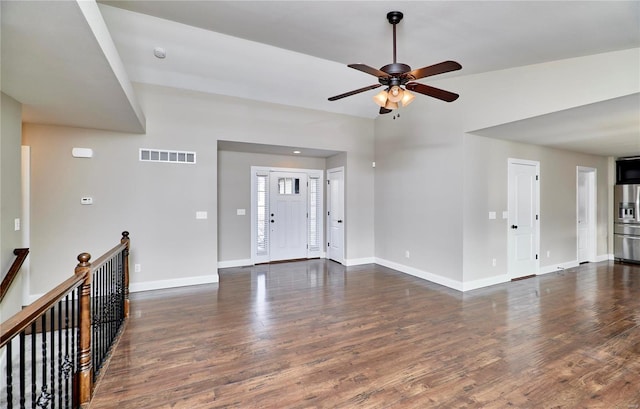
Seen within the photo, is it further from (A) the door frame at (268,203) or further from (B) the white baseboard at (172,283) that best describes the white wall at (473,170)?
(B) the white baseboard at (172,283)

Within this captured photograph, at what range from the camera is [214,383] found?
7.77ft

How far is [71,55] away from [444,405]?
3773 millimetres

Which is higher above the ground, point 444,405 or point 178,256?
point 178,256

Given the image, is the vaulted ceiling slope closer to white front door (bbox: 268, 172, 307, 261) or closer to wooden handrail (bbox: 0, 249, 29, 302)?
wooden handrail (bbox: 0, 249, 29, 302)

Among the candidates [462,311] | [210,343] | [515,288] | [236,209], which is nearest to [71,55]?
[210,343]

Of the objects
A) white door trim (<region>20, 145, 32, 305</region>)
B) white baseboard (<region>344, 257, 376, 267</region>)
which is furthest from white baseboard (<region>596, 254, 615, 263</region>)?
white door trim (<region>20, 145, 32, 305</region>)

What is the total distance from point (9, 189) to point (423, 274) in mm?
5771

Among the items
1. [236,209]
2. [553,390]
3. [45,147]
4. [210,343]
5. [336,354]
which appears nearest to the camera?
[553,390]

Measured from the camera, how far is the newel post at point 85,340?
84.6 inches

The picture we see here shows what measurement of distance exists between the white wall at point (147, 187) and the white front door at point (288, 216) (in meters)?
1.39

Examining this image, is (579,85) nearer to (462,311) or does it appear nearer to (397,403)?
(462,311)

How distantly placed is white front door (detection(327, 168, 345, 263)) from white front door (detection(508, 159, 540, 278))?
315 centimetres

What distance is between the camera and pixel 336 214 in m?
6.86

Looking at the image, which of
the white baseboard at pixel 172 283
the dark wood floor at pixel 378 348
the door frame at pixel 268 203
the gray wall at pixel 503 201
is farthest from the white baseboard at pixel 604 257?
the white baseboard at pixel 172 283
